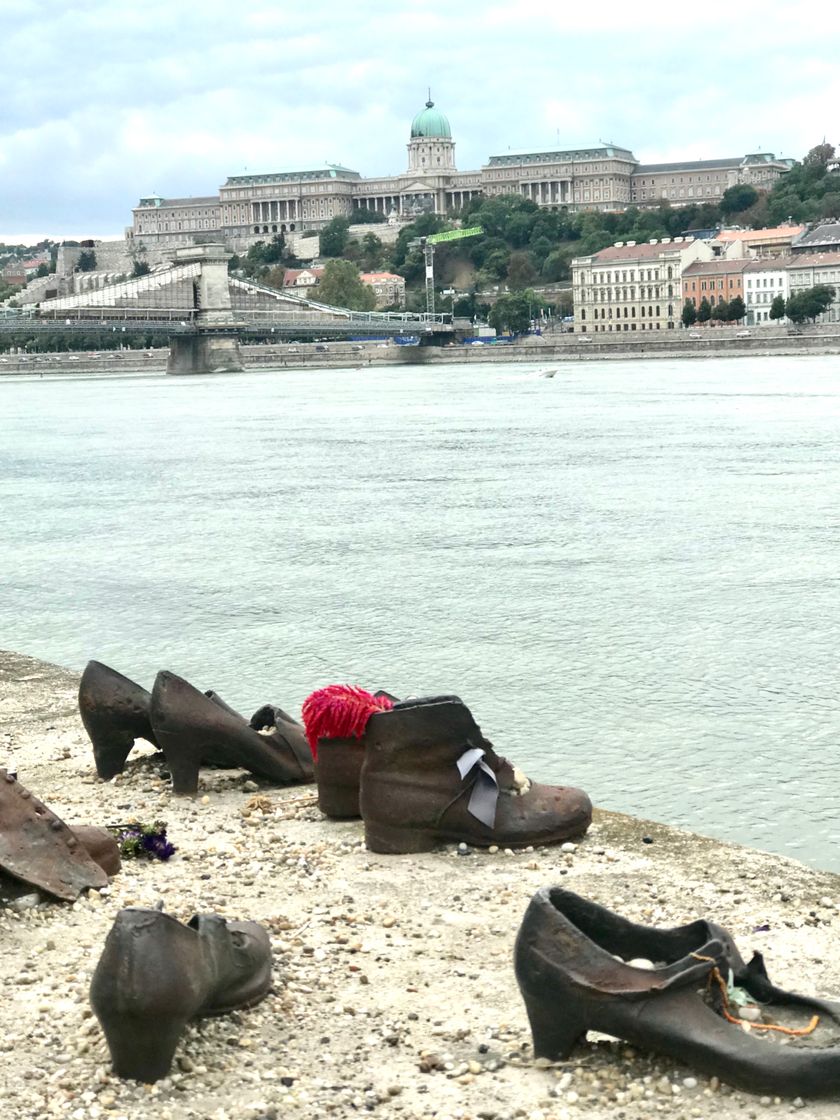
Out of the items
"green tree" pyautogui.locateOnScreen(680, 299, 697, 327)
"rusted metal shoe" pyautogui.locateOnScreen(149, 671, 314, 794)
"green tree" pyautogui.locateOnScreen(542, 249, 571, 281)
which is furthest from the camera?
"green tree" pyautogui.locateOnScreen(542, 249, 571, 281)

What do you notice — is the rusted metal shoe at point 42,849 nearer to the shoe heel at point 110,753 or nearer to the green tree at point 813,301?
the shoe heel at point 110,753

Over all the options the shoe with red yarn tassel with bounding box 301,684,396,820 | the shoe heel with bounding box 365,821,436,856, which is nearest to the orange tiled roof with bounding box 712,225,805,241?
the shoe with red yarn tassel with bounding box 301,684,396,820

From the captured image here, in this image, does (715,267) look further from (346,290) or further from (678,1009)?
(678,1009)

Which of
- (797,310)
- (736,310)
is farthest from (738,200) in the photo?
(797,310)

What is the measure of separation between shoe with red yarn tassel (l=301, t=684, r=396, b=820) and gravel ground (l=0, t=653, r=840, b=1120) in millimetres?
82

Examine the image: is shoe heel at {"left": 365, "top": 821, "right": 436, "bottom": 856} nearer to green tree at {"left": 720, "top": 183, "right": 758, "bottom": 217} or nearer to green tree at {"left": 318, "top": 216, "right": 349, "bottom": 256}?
green tree at {"left": 720, "top": 183, "right": 758, "bottom": 217}

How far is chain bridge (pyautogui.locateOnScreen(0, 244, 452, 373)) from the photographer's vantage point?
80.4 meters

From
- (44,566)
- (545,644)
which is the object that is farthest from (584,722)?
(44,566)

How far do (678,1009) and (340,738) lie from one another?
173cm

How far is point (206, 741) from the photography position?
17.0 feet

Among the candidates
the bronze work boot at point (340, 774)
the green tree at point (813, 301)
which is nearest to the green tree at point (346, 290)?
the green tree at point (813, 301)

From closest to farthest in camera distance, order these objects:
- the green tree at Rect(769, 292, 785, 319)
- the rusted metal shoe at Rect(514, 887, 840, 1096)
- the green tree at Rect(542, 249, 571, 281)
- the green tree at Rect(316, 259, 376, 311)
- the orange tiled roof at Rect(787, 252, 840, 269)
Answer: the rusted metal shoe at Rect(514, 887, 840, 1096) < the green tree at Rect(769, 292, 785, 319) < the orange tiled roof at Rect(787, 252, 840, 269) < the green tree at Rect(316, 259, 376, 311) < the green tree at Rect(542, 249, 571, 281)

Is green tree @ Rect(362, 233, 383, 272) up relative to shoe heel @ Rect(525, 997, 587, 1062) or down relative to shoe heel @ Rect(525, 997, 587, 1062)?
up

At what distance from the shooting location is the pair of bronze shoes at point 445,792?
4.38 meters
